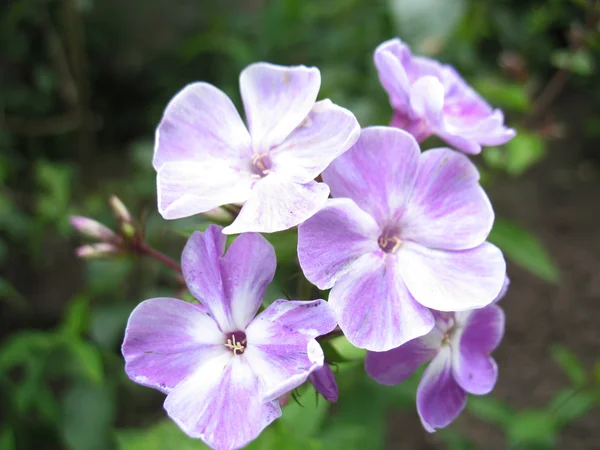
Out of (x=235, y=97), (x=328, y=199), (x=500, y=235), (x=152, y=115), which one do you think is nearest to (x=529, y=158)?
(x=500, y=235)

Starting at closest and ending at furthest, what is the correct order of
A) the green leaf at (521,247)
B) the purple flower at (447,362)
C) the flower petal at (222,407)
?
the flower petal at (222,407) → the purple flower at (447,362) → the green leaf at (521,247)

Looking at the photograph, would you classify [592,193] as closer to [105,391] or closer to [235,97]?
[235,97]

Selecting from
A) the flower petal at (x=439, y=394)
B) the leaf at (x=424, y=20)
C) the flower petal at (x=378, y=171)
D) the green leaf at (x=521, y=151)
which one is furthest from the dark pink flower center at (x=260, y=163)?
the leaf at (x=424, y=20)

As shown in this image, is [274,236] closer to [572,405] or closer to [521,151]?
[521,151]

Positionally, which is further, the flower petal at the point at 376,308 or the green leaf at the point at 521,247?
the green leaf at the point at 521,247

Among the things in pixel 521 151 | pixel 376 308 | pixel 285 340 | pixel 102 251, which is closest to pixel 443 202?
pixel 376 308

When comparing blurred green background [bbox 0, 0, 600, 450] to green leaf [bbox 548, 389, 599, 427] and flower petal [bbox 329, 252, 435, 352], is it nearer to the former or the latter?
green leaf [bbox 548, 389, 599, 427]

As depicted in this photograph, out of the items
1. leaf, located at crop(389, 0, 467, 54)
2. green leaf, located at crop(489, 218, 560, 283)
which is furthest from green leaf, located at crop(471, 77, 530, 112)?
green leaf, located at crop(489, 218, 560, 283)

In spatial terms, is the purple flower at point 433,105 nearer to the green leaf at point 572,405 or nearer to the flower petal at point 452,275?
the flower petal at point 452,275
